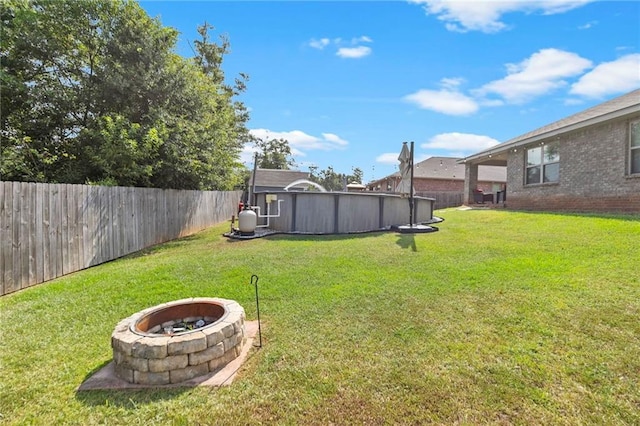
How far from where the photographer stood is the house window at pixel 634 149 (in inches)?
365

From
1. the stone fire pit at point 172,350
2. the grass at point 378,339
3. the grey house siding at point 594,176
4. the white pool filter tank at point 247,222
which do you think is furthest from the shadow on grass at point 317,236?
the grey house siding at point 594,176

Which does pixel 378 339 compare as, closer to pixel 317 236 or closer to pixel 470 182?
pixel 317 236

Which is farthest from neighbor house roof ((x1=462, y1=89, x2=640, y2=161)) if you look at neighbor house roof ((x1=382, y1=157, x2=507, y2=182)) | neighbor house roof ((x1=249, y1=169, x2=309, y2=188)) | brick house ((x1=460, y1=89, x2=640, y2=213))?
neighbor house roof ((x1=249, y1=169, x2=309, y2=188))

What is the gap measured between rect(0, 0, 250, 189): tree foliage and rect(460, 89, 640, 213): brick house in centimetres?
1317

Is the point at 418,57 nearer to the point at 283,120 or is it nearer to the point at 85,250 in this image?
the point at 85,250

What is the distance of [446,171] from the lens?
25.9 meters

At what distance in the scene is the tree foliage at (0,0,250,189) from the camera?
28.6ft

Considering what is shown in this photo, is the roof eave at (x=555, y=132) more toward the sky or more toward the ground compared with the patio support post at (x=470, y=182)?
more toward the sky

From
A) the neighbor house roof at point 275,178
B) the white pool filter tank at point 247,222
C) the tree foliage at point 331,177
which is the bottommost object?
the white pool filter tank at point 247,222

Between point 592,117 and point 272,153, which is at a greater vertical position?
point 272,153

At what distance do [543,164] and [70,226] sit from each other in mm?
15891

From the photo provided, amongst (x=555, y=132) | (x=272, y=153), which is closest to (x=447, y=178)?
(x=555, y=132)

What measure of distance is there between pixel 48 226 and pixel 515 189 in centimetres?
1637

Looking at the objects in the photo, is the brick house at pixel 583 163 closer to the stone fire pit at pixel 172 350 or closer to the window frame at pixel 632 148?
the window frame at pixel 632 148
